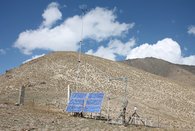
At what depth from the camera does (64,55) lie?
321ft

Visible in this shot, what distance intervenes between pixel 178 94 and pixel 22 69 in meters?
41.7

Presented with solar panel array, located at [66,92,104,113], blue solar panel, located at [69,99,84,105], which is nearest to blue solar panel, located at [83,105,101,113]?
solar panel array, located at [66,92,104,113]

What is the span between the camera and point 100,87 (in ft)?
259

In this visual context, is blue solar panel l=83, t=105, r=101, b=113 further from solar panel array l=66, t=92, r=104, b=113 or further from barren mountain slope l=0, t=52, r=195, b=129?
barren mountain slope l=0, t=52, r=195, b=129

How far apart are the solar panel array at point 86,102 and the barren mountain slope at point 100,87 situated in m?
12.6

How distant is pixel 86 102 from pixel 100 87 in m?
40.1

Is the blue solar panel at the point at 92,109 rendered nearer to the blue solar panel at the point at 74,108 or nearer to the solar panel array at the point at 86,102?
the solar panel array at the point at 86,102

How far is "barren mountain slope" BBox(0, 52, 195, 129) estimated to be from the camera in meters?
61.5

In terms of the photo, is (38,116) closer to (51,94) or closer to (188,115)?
(51,94)

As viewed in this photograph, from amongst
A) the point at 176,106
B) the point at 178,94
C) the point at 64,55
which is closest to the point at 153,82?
the point at 178,94

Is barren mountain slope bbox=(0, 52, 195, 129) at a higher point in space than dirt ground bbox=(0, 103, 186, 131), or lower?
higher

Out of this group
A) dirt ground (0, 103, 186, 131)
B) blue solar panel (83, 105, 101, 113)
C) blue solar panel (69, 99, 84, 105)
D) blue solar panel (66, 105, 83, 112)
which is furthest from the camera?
blue solar panel (69, 99, 84, 105)

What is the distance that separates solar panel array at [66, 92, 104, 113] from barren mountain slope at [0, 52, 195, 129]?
12.6 m

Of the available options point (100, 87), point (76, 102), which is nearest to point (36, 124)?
point (76, 102)
